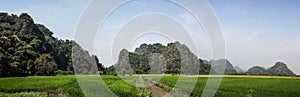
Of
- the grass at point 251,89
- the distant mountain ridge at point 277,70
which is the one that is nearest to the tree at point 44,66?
the grass at point 251,89

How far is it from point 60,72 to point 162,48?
1786cm

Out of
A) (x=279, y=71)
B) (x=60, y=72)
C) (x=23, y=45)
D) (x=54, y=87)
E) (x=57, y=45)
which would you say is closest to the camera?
(x=54, y=87)

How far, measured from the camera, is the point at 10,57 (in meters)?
32.6

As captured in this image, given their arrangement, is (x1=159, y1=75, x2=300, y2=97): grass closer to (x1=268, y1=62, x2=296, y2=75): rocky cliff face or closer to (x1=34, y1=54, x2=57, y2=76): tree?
(x1=34, y1=54, x2=57, y2=76): tree

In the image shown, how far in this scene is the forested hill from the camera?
32.5m

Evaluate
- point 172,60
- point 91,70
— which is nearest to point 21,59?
point 91,70

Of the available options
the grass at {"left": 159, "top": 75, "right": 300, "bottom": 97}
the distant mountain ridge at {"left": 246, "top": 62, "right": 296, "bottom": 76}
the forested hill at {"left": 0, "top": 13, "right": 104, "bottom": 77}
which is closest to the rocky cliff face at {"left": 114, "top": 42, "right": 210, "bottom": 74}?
the forested hill at {"left": 0, "top": 13, "right": 104, "bottom": 77}

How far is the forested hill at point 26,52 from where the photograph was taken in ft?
107

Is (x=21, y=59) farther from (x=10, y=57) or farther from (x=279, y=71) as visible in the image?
(x=279, y=71)

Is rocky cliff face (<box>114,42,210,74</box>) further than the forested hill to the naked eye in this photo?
Yes

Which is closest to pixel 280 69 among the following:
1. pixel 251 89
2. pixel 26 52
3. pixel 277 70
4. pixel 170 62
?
pixel 277 70

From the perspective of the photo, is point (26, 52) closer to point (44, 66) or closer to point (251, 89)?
point (44, 66)

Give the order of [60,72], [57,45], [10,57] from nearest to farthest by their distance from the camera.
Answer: [10,57] → [60,72] → [57,45]

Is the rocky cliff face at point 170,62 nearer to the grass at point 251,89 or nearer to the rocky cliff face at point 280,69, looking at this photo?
the grass at point 251,89
